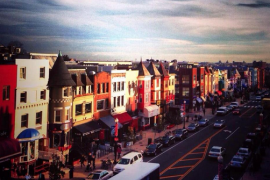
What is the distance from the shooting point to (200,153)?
3947cm

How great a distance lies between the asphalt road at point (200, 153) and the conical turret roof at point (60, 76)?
42.5ft

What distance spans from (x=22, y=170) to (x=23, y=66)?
10547mm

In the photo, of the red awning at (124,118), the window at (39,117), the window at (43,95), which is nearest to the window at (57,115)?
the window at (39,117)

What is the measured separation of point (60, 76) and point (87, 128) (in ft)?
26.4

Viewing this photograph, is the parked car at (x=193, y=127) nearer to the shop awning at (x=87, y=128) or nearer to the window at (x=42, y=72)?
the shop awning at (x=87, y=128)

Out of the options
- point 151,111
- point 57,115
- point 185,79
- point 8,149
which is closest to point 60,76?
point 57,115

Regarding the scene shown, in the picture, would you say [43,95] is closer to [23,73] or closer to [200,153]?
[23,73]

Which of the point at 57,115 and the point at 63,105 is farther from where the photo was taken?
the point at 63,105

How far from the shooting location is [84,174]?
3133 centimetres

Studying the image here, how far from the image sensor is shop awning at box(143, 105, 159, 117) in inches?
2245

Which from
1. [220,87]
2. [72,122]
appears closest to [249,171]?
[72,122]

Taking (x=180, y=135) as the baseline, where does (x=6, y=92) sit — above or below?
above

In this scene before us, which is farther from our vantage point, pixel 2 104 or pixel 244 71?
pixel 244 71

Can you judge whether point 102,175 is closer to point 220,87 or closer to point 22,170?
point 22,170
